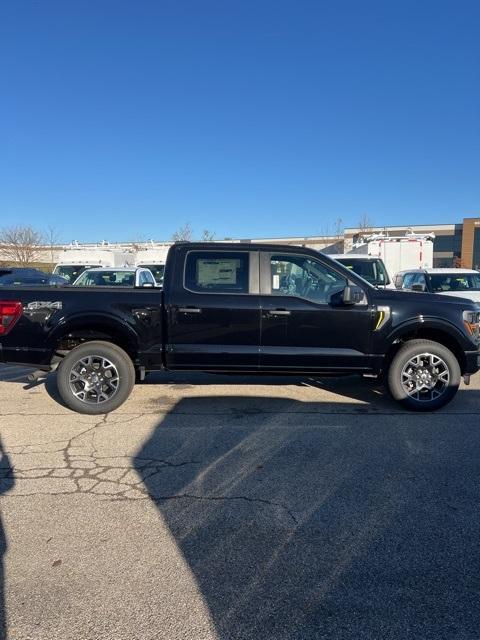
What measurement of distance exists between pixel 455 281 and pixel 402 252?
4.67m

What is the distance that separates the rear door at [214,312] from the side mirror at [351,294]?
1009mm

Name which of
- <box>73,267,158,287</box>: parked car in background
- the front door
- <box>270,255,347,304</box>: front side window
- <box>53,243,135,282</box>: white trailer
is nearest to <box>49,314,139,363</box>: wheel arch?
the front door

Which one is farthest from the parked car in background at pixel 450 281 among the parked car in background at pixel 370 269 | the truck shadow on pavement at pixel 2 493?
the truck shadow on pavement at pixel 2 493

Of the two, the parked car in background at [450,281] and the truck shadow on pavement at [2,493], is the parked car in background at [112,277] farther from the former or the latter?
the truck shadow on pavement at [2,493]

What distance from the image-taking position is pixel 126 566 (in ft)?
8.80

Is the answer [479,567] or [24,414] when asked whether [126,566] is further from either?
[24,414]

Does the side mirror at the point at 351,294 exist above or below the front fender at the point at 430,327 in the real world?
above

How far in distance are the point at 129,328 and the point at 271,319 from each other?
1.70m

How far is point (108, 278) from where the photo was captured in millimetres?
13062

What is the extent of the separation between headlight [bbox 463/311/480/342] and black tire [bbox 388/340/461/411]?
Result: 356mm

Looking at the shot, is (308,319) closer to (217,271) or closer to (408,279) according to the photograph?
(217,271)

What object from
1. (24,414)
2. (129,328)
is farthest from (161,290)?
(24,414)

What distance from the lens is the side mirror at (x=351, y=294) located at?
5.14 metres

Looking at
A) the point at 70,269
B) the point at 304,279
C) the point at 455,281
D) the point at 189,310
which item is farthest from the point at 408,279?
the point at 70,269
